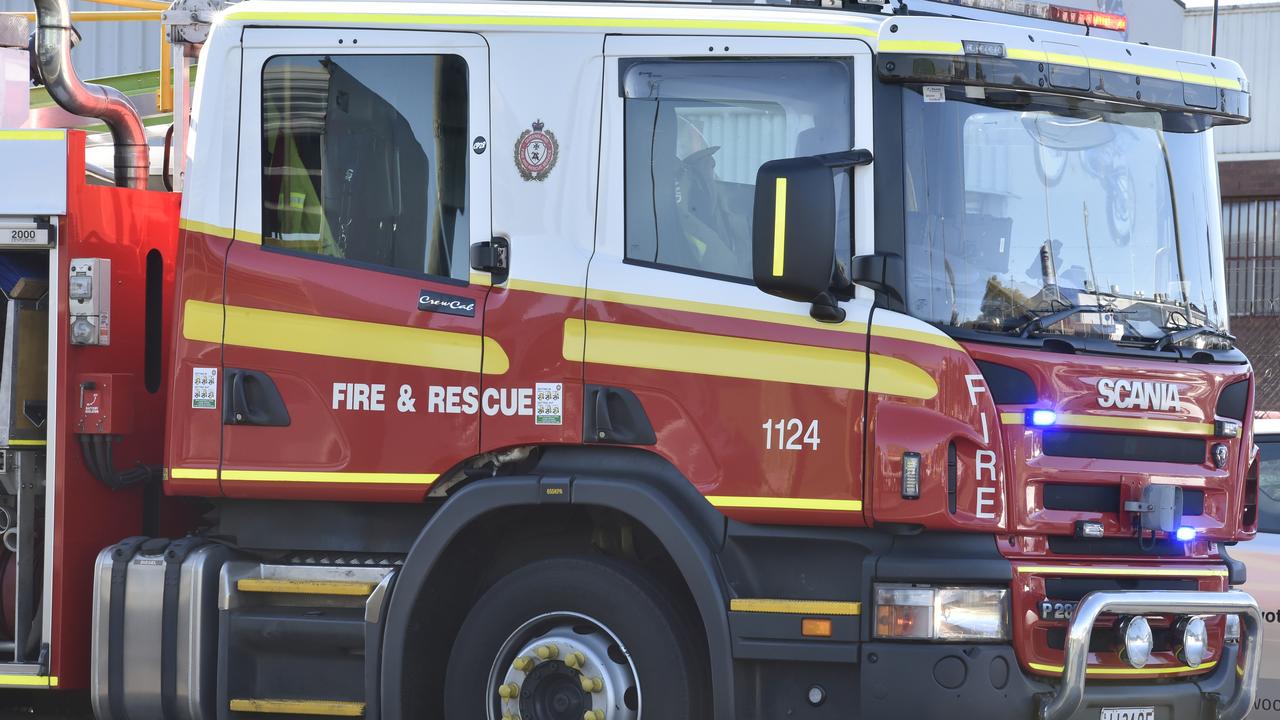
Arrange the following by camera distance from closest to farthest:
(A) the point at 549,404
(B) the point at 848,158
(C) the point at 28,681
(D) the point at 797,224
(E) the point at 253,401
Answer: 1. (D) the point at 797,224
2. (B) the point at 848,158
3. (A) the point at 549,404
4. (E) the point at 253,401
5. (C) the point at 28,681

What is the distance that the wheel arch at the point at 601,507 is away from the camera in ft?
17.3

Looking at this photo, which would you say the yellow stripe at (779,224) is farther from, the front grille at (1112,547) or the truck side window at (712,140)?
the front grille at (1112,547)

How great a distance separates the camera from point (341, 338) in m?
5.76

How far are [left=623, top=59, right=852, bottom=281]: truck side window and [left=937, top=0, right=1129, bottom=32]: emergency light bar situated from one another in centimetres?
84

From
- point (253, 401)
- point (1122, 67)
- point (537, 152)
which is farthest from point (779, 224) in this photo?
point (253, 401)

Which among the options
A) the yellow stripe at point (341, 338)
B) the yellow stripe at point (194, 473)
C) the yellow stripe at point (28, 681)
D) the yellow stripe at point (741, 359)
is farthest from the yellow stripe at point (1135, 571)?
the yellow stripe at point (28, 681)

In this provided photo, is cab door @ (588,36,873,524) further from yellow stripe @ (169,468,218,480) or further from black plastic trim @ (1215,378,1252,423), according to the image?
yellow stripe @ (169,468,218,480)

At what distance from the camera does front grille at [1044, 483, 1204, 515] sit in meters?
5.21

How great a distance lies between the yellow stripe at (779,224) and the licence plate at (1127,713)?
186cm

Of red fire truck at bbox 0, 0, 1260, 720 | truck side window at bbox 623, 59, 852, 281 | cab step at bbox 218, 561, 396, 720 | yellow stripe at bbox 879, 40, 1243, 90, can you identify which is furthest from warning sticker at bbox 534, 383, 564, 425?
yellow stripe at bbox 879, 40, 1243, 90

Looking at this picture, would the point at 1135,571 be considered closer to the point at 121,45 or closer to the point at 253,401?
the point at 253,401

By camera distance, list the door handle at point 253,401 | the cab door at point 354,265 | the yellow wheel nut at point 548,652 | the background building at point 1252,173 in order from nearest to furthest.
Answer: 1. the yellow wheel nut at point 548,652
2. the cab door at point 354,265
3. the door handle at point 253,401
4. the background building at point 1252,173

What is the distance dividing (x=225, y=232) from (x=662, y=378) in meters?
1.85

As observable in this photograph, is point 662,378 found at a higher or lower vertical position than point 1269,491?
higher
